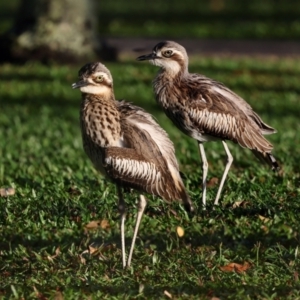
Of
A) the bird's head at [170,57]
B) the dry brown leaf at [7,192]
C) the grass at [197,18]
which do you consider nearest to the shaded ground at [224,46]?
the grass at [197,18]

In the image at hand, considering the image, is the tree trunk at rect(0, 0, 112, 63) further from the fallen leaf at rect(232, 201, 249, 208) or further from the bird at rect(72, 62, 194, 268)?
the bird at rect(72, 62, 194, 268)

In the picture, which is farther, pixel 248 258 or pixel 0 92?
pixel 0 92

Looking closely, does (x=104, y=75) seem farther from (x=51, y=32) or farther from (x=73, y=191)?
(x=51, y=32)

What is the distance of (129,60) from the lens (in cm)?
2186

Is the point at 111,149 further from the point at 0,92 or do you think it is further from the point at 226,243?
the point at 0,92

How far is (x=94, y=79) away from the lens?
826 cm

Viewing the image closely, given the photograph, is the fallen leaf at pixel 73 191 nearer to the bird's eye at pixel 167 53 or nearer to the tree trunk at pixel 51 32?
the bird's eye at pixel 167 53

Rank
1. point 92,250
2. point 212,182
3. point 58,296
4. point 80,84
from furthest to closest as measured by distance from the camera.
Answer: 1. point 212,182
2. point 92,250
3. point 80,84
4. point 58,296

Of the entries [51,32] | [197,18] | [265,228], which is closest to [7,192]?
[265,228]

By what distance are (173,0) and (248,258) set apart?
27542mm

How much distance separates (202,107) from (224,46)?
15.2 metres

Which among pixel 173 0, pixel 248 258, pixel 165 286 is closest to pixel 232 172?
pixel 248 258

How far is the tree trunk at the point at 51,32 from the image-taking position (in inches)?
806

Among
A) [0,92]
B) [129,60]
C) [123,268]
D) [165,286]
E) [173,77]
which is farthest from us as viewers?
[129,60]
